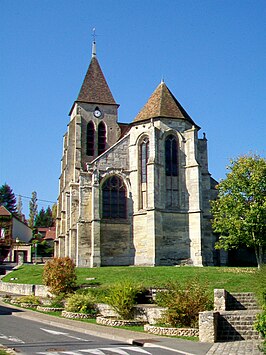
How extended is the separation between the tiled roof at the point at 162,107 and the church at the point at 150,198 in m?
0.06

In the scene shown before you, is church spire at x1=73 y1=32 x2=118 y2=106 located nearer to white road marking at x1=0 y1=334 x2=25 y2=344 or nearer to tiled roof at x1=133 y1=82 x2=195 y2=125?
tiled roof at x1=133 y1=82 x2=195 y2=125

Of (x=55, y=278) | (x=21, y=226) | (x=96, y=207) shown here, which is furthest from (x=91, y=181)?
(x=21, y=226)

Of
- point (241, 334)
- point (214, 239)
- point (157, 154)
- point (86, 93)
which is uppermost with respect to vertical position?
point (86, 93)

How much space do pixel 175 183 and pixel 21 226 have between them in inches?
1737

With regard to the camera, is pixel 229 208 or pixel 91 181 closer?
pixel 229 208

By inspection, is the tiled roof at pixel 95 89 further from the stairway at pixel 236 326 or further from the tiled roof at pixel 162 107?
the stairway at pixel 236 326

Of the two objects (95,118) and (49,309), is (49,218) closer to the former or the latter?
(95,118)

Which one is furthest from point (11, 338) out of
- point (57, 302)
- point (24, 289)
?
point (24, 289)

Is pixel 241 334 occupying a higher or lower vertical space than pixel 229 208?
lower

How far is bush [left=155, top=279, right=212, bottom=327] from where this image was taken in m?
17.2

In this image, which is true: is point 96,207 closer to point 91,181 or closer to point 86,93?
point 91,181

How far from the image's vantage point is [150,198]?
122 feet

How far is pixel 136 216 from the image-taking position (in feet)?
128

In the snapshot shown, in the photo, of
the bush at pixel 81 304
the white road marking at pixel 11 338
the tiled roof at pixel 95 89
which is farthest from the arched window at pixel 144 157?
the white road marking at pixel 11 338
